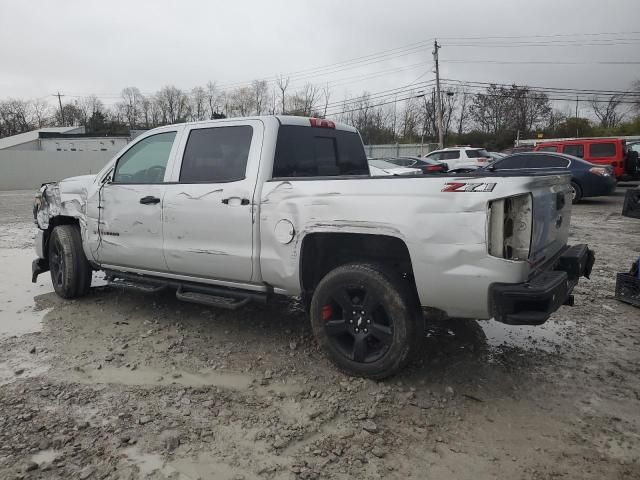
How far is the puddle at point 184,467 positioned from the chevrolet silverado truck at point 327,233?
1.22 m

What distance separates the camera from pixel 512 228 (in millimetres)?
2988

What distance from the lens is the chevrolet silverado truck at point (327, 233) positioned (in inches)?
117

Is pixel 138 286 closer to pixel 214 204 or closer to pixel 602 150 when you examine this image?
pixel 214 204

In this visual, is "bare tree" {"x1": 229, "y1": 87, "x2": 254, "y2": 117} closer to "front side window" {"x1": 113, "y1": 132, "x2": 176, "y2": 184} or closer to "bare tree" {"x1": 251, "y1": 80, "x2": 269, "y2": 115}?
"bare tree" {"x1": 251, "y1": 80, "x2": 269, "y2": 115}

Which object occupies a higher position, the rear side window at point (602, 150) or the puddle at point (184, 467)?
the rear side window at point (602, 150)

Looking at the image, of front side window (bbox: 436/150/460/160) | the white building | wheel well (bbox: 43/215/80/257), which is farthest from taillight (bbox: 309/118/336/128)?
the white building

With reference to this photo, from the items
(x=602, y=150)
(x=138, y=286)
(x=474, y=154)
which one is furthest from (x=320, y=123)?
(x=474, y=154)

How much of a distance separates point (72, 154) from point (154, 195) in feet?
101

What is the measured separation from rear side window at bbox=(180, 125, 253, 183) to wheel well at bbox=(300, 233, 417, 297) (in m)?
0.84

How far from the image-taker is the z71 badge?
9.46 feet

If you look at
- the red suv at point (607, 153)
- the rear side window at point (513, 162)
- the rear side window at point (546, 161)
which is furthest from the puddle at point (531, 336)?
the red suv at point (607, 153)

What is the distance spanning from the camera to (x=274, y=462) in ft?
8.73

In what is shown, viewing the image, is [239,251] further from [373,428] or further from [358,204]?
[373,428]

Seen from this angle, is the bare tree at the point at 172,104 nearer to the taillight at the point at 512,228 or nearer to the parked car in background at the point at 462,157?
the parked car in background at the point at 462,157
